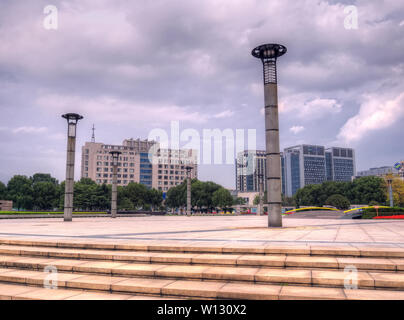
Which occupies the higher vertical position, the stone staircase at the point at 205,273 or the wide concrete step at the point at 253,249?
the wide concrete step at the point at 253,249

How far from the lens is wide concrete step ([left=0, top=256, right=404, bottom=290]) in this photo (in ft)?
18.1

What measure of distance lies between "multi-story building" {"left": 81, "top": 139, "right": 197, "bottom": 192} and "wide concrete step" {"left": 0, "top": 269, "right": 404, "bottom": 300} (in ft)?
440

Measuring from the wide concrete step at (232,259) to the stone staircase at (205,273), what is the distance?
2cm

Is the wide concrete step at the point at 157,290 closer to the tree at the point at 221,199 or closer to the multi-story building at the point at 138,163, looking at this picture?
the tree at the point at 221,199

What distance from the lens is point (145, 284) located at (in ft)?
19.4

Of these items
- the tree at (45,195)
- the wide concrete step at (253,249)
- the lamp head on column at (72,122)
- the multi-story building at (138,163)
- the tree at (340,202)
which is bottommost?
the tree at (340,202)

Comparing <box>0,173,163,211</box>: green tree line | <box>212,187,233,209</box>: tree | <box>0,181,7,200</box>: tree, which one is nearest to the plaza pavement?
<box>0,173,163,211</box>: green tree line

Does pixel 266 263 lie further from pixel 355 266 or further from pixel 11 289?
pixel 11 289

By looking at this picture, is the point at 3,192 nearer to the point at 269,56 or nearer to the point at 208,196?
the point at 208,196

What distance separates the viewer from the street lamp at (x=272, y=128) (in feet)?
50.0

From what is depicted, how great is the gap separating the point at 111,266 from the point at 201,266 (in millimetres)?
1988

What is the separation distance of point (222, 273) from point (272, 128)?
10410 millimetres

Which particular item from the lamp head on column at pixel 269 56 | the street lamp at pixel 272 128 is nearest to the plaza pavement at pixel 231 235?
the street lamp at pixel 272 128
